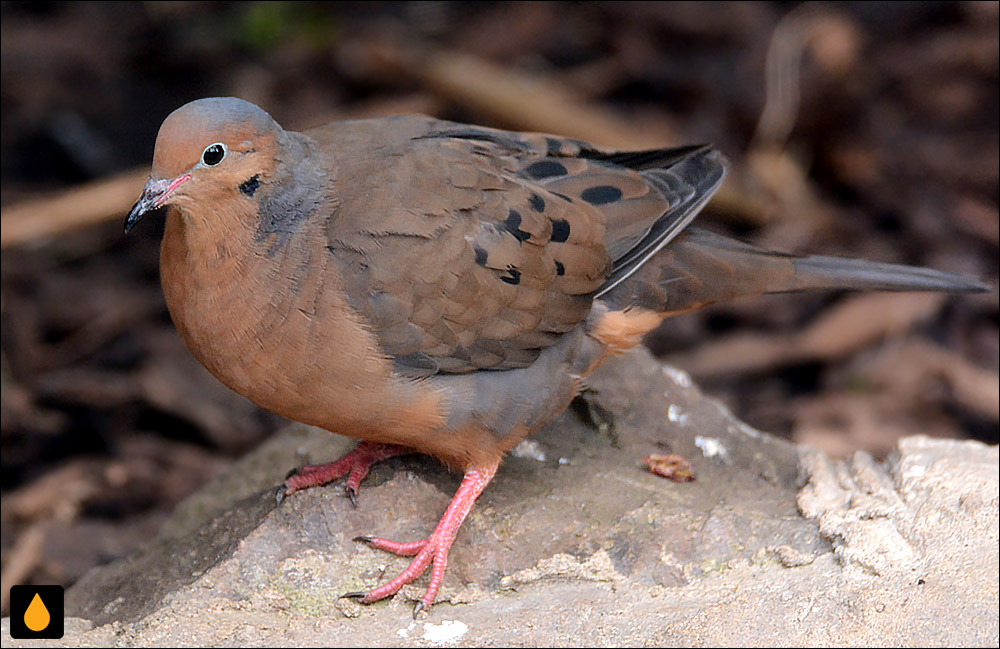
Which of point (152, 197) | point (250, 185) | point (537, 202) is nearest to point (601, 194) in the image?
point (537, 202)

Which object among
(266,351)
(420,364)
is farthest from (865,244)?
(266,351)

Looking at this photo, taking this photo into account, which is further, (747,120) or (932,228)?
(747,120)

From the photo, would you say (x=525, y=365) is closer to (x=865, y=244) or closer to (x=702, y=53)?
(x=865, y=244)

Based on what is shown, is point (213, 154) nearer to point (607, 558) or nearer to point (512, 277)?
point (512, 277)

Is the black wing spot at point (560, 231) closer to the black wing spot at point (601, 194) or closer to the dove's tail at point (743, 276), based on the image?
the black wing spot at point (601, 194)

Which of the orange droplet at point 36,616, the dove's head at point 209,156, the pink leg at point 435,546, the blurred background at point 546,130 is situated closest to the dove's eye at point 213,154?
the dove's head at point 209,156

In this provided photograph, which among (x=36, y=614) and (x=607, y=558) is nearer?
(x=36, y=614)

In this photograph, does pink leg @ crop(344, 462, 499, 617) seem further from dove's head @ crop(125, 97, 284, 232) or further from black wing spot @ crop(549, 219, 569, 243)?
dove's head @ crop(125, 97, 284, 232)
